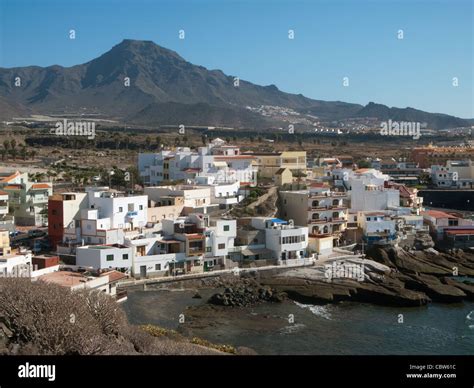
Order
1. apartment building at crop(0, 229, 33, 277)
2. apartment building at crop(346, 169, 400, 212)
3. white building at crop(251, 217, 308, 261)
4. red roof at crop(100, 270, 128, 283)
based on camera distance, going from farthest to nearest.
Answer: apartment building at crop(346, 169, 400, 212), white building at crop(251, 217, 308, 261), red roof at crop(100, 270, 128, 283), apartment building at crop(0, 229, 33, 277)

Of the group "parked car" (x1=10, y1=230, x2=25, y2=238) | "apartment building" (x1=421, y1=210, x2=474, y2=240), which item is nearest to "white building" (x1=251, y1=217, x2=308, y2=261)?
"apartment building" (x1=421, y1=210, x2=474, y2=240)

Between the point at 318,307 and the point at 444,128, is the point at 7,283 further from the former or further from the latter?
the point at 444,128

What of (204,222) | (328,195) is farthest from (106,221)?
(328,195)

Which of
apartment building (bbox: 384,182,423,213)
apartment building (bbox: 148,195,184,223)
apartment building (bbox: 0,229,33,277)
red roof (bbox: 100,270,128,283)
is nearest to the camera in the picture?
apartment building (bbox: 0,229,33,277)

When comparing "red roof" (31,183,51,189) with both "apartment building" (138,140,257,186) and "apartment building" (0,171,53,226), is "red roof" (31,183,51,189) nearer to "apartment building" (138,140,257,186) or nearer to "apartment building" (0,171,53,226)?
"apartment building" (0,171,53,226)

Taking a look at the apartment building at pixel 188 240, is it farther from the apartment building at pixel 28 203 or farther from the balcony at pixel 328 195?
the apartment building at pixel 28 203

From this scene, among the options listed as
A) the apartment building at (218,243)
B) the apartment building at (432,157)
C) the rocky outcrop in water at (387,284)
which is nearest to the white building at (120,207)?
the apartment building at (218,243)
